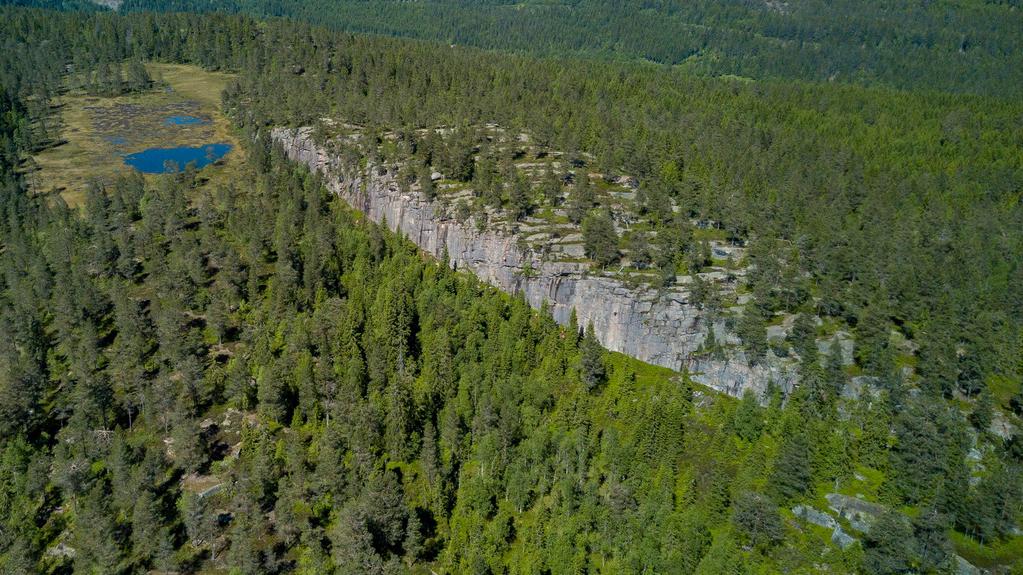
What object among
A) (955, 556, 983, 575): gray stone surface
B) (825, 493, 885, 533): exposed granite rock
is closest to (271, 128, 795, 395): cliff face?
(825, 493, 885, 533): exposed granite rock

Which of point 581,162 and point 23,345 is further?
point 581,162

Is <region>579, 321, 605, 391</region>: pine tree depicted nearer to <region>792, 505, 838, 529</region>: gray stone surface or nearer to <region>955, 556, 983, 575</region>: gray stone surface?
<region>792, 505, 838, 529</region>: gray stone surface

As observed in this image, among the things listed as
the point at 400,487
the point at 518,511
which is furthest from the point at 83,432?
the point at 518,511

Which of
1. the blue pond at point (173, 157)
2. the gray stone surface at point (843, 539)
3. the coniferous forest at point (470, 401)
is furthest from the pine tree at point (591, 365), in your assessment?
the blue pond at point (173, 157)

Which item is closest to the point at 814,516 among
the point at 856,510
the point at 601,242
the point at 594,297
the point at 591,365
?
the point at 856,510

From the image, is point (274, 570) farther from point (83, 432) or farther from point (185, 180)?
point (185, 180)

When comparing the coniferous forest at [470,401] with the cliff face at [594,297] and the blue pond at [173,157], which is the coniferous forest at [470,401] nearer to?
the cliff face at [594,297]
